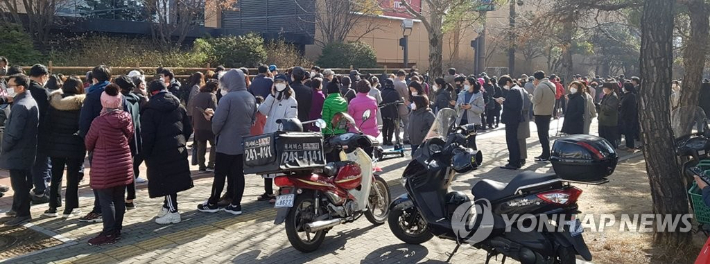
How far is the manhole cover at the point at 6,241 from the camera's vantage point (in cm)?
618

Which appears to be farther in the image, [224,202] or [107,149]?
[224,202]

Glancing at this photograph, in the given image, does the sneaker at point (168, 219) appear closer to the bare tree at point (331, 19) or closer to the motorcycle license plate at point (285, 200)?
the motorcycle license plate at point (285, 200)

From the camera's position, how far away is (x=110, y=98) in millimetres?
6262

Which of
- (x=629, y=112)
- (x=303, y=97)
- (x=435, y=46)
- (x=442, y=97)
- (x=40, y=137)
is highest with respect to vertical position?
(x=435, y=46)

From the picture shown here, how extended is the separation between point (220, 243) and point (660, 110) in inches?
176

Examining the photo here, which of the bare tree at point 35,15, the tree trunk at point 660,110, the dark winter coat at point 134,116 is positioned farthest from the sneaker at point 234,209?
the bare tree at point 35,15

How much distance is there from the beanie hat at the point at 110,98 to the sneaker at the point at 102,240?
1.31 metres

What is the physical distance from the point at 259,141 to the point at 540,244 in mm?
2707

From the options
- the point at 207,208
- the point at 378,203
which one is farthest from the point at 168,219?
the point at 378,203

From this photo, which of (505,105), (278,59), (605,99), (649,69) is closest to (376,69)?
(278,59)

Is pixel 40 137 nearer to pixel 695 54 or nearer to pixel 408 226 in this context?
pixel 408 226

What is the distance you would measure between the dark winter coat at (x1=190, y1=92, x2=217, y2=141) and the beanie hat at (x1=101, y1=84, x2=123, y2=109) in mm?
3188

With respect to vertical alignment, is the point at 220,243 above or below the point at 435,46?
below

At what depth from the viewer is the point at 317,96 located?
10.1 m
